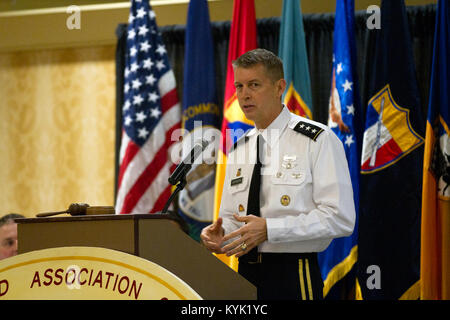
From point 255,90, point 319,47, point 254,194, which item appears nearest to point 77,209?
point 254,194

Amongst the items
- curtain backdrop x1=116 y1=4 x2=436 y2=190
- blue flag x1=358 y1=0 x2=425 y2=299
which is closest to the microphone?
blue flag x1=358 y1=0 x2=425 y2=299

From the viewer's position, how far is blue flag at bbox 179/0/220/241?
416cm

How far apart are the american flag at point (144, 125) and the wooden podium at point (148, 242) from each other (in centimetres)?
249

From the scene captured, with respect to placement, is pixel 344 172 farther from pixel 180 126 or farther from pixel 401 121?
pixel 180 126

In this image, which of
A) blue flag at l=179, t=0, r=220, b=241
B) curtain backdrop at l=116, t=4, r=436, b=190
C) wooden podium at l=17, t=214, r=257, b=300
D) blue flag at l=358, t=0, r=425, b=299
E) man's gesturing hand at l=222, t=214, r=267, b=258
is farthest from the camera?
blue flag at l=179, t=0, r=220, b=241

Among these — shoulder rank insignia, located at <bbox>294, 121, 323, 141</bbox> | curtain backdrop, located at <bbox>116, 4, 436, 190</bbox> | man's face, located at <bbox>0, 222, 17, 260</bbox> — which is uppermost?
curtain backdrop, located at <bbox>116, 4, 436, 190</bbox>

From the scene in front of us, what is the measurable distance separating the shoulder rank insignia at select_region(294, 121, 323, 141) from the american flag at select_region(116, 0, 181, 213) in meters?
2.10

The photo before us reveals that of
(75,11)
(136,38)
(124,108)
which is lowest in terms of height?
(124,108)

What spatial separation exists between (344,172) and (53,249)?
1080 mm

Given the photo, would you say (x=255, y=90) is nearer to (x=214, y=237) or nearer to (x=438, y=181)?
(x=214, y=237)

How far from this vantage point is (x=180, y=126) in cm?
437

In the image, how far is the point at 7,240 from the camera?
3.32 metres

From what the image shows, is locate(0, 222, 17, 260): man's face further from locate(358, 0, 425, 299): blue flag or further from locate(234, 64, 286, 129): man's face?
locate(358, 0, 425, 299): blue flag

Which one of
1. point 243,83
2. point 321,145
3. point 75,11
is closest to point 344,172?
point 321,145
